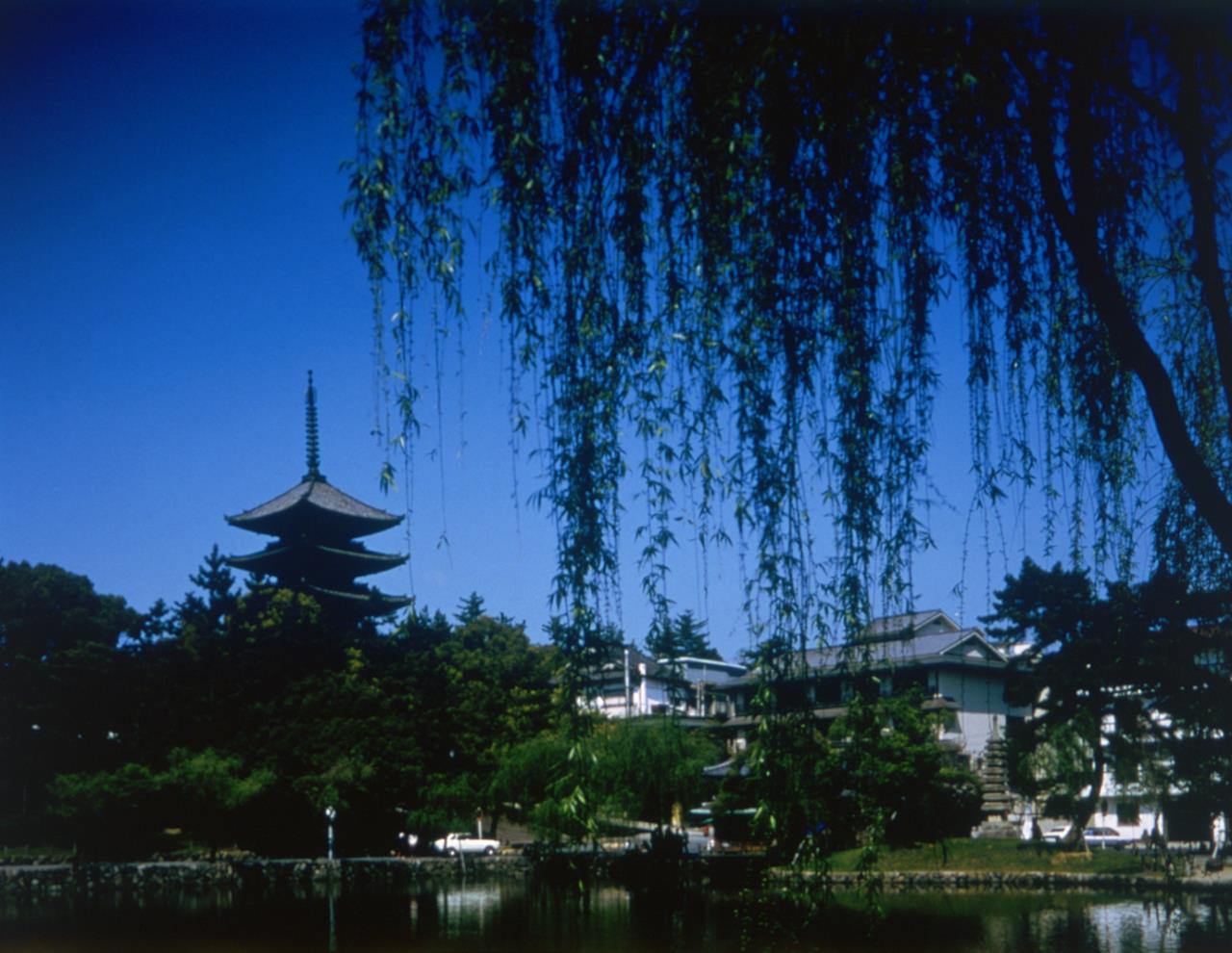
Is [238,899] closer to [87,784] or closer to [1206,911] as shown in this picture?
[87,784]

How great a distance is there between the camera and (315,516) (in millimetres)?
35281

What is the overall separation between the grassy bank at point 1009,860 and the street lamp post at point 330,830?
10.1 meters

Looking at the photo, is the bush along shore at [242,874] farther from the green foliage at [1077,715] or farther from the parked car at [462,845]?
the green foliage at [1077,715]

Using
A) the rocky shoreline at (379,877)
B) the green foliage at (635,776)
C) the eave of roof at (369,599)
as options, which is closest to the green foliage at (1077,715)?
the rocky shoreline at (379,877)

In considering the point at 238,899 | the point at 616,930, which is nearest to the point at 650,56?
the point at 616,930

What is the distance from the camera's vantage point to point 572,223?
297 centimetres

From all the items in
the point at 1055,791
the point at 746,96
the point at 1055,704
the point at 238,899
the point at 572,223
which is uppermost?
the point at 746,96

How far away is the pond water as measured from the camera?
48.5ft

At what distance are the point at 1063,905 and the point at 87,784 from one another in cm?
1723

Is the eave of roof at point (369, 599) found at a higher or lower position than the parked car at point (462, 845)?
higher

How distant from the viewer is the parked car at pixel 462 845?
29531 millimetres

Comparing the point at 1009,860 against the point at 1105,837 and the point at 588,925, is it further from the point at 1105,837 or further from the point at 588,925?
the point at 588,925

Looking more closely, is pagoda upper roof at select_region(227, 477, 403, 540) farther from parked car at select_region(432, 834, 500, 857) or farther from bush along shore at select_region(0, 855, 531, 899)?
bush along shore at select_region(0, 855, 531, 899)

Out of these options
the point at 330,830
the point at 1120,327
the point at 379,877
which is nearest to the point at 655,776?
the point at 379,877
